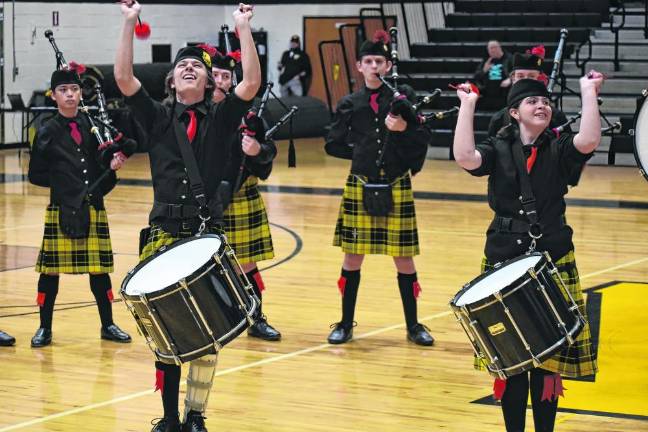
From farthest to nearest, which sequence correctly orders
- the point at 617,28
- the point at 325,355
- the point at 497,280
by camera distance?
the point at 617,28 < the point at 325,355 < the point at 497,280

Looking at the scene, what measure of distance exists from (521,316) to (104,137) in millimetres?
3292

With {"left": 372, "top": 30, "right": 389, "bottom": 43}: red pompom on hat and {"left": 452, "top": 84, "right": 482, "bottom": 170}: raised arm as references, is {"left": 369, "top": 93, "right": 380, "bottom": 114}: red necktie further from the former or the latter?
{"left": 452, "top": 84, "right": 482, "bottom": 170}: raised arm

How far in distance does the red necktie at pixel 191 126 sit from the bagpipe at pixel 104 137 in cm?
88

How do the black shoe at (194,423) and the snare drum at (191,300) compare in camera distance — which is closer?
the snare drum at (191,300)

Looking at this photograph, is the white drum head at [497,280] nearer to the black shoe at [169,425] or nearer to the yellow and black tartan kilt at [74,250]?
the black shoe at [169,425]

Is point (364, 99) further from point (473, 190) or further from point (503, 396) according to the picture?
point (473, 190)

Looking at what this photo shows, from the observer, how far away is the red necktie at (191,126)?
532 cm

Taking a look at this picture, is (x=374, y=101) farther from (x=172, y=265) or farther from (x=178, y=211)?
(x=172, y=265)

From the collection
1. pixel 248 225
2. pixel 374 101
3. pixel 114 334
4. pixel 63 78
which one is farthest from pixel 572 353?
pixel 63 78

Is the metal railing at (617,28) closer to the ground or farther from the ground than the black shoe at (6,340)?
farther from the ground

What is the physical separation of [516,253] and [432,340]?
220 cm

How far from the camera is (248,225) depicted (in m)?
7.34

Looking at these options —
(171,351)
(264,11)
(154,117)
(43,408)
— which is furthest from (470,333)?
(264,11)

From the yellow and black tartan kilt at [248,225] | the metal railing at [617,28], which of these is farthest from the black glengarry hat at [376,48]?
the metal railing at [617,28]
